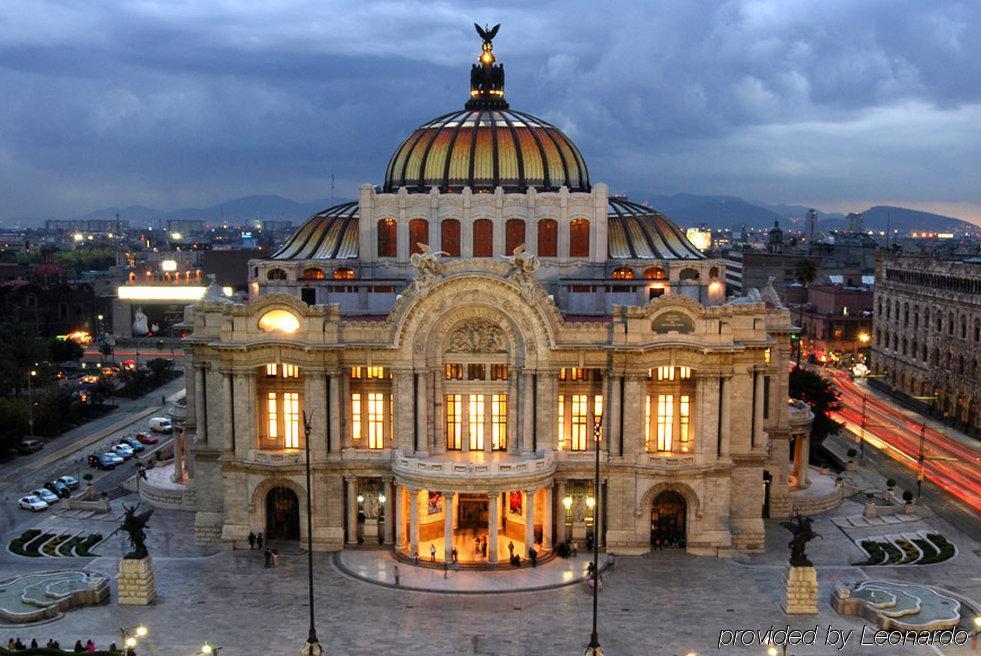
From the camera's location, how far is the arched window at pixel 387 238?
84.2 metres

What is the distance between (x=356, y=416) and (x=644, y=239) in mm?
30977

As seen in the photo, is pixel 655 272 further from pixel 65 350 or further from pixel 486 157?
pixel 65 350

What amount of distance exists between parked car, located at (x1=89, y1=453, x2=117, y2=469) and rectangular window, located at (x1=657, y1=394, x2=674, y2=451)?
53528 mm

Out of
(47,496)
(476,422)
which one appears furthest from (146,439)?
(476,422)

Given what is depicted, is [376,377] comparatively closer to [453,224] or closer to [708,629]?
[453,224]

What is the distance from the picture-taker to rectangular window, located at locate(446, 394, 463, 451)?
7019cm

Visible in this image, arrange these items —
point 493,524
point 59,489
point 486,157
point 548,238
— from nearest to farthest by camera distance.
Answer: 1. point 493,524
2. point 59,489
3. point 548,238
4. point 486,157

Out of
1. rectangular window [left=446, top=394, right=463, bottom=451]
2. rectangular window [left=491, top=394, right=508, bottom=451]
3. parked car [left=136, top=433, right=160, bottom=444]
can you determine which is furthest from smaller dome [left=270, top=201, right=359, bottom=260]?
parked car [left=136, top=433, right=160, bottom=444]

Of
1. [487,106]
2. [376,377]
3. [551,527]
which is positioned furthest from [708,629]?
[487,106]

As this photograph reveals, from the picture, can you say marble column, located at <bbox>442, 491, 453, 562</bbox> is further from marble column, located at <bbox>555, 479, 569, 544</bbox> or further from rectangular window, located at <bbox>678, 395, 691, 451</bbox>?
rectangular window, located at <bbox>678, 395, 691, 451</bbox>

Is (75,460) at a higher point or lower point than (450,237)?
lower

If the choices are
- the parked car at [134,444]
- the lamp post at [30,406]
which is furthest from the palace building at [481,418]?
the lamp post at [30,406]

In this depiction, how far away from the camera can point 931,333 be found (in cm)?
12131

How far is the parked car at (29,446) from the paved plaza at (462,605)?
1247 inches
